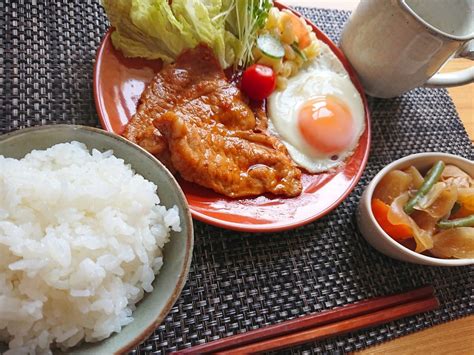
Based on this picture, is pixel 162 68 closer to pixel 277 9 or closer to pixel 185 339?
pixel 277 9

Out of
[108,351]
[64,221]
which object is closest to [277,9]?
[64,221]

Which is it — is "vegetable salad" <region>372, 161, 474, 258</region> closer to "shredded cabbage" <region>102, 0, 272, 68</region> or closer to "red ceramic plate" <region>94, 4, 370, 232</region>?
"red ceramic plate" <region>94, 4, 370, 232</region>

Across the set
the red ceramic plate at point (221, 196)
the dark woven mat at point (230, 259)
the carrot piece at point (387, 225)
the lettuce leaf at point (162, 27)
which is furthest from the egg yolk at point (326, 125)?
the lettuce leaf at point (162, 27)

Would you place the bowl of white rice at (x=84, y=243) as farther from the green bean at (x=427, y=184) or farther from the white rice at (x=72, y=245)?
the green bean at (x=427, y=184)

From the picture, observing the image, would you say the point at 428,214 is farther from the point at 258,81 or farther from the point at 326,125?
the point at 258,81

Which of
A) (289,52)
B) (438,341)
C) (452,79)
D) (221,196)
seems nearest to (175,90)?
(221,196)

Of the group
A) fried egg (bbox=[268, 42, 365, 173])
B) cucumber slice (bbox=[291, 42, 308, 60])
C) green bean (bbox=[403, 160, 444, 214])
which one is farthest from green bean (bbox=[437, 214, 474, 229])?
cucumber slice (bbox=[291, 42, 308, 60])
